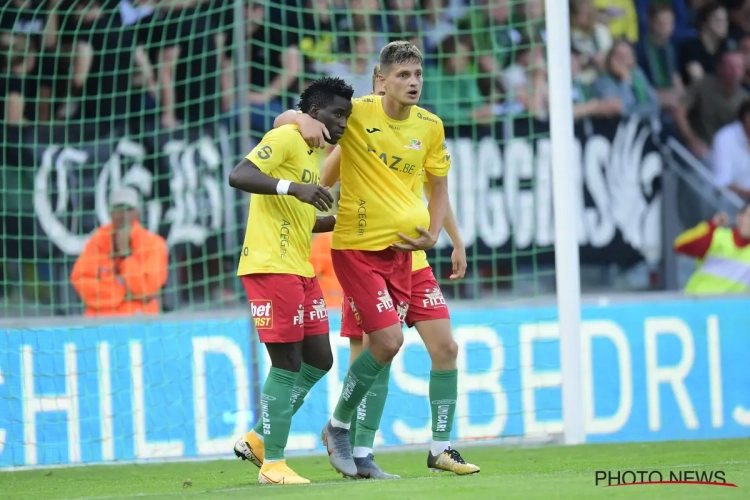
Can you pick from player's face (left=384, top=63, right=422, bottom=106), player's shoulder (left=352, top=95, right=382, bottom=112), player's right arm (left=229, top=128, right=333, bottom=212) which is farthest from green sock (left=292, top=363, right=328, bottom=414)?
player's face (left=384, top=63, right=422, bottom=106)

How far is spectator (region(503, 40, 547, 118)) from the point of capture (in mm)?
10602

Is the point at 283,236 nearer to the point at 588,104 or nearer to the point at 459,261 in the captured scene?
the point at 459,261

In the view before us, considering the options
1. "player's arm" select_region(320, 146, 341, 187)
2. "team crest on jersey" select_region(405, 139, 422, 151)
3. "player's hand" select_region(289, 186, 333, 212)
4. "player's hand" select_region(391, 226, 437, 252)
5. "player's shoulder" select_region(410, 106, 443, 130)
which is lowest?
"player's hand" select_region(391, 226, 437, 252)

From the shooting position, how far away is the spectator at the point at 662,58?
1144cm

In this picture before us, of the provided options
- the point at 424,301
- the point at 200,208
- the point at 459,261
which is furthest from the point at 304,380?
the point at 200,208

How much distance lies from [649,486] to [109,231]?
5440 millimetres

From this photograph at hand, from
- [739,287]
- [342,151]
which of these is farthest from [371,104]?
[739,287]

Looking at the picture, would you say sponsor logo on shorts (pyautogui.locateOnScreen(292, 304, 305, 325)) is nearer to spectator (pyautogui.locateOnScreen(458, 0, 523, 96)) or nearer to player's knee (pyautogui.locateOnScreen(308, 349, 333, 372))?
player's knee (pyautogui.locateOnScreen(308, 349, 333, 372))

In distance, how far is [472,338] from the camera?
8.88 metres

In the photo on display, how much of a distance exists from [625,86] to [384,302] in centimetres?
595

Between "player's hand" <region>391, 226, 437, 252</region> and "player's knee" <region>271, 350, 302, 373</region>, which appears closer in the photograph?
"player's knee" <region>271, 350, 302, 373</region>

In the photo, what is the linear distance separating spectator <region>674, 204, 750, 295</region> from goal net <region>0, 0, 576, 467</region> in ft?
4.11

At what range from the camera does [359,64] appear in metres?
10.5

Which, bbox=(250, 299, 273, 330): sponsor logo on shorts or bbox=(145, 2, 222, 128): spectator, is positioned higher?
bbox=(145, 2, 222, 128): spectator
